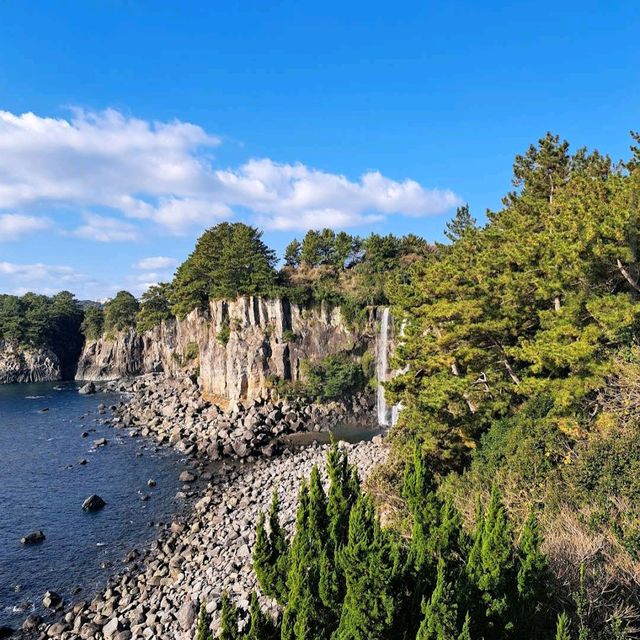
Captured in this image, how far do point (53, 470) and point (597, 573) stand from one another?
122ft

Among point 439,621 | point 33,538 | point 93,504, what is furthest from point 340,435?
point 439,621

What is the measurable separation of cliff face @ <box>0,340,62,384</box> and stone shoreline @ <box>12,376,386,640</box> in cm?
4078

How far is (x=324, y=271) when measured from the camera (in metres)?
55.5

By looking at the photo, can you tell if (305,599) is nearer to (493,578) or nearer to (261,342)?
(493,578)

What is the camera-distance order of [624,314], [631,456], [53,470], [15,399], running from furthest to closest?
[15,399] → [53,470] → [624,314] → [631,456]

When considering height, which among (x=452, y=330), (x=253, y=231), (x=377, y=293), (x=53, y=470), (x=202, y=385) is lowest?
(x=53, y=470)

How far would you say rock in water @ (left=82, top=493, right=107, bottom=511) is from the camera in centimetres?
2841

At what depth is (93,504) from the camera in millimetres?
28531

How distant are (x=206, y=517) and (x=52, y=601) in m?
8.24

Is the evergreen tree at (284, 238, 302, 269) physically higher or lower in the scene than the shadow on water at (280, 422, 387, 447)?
higher

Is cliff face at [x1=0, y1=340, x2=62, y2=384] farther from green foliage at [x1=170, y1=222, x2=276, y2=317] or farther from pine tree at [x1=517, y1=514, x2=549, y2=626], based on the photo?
pine tree at [x1=517, y1=514, x2=549, y2=626]

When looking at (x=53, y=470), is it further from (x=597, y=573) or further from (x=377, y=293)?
(x=597, y=573)

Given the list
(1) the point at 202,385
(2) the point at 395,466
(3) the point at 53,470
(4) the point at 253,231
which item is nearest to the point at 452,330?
(2) the point at 395,466

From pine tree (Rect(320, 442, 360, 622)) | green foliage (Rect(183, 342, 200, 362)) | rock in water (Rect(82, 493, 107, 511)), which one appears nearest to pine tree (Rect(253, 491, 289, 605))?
pine tree (Rect(320, 442, 360, 622))
